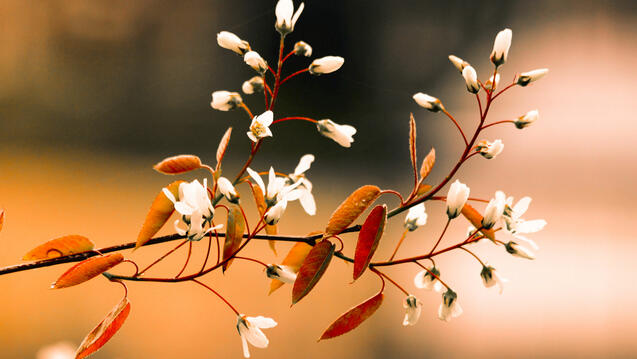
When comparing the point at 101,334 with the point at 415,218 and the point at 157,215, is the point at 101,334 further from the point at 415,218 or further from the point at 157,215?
the point at 415,218

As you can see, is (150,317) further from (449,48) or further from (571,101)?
(571,101)

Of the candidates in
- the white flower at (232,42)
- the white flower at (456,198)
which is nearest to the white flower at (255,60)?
the white flower at (232,42)

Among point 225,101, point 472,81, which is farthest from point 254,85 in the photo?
point 472,81

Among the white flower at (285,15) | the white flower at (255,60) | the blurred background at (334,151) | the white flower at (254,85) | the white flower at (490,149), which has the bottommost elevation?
the blurred background at (334,151)

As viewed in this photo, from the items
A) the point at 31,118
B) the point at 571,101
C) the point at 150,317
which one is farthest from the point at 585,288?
the point at 31,118

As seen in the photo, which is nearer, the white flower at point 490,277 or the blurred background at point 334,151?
the white flower at point 490,277

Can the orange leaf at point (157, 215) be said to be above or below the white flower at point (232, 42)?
below

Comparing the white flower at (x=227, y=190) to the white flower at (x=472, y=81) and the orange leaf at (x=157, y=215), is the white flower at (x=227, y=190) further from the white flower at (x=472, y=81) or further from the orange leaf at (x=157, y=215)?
the white flower at (x=472, y=81)
